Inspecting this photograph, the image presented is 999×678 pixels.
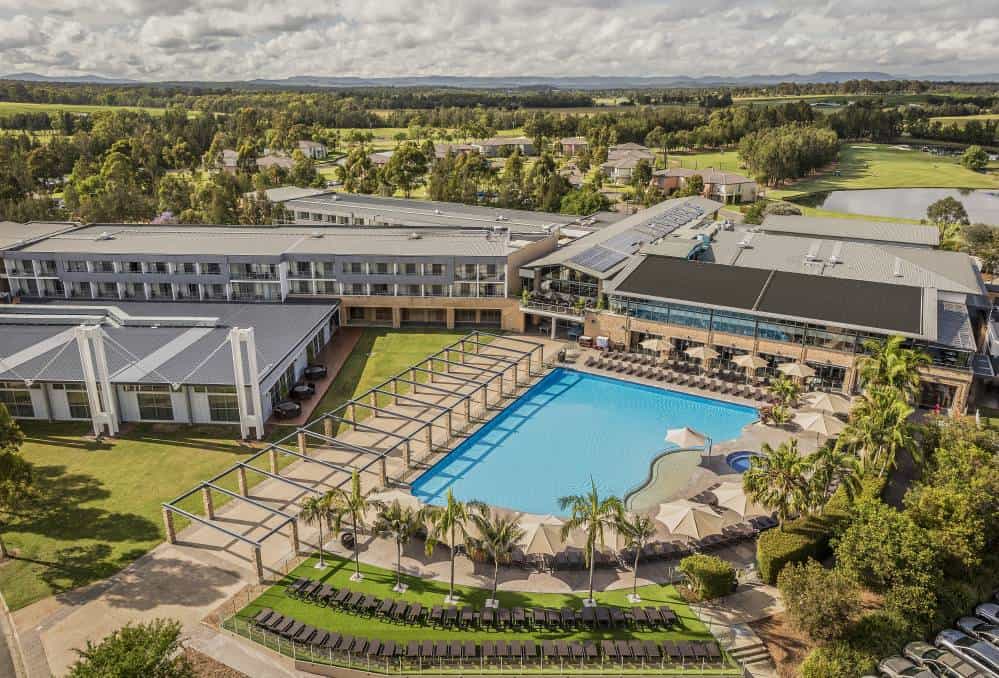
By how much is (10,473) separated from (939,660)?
39.4 m

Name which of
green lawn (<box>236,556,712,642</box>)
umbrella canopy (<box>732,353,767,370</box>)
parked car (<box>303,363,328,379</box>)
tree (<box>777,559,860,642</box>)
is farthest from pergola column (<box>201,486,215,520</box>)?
umbrella canopy (<box>732,353,767,370</box>)

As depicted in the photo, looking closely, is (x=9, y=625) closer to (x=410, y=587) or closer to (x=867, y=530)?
(x=410, y=587)

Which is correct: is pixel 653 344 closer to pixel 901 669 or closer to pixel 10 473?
pixel 901 669

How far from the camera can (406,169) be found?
118 metres

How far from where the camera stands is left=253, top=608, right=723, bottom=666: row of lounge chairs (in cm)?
2455

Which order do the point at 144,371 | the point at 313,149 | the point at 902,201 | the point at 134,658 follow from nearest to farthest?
1. the point at 134,658
2. the point at 144,371
3. the point at 902,201
4. the point at 313,149

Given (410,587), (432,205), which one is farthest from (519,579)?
(432,205)

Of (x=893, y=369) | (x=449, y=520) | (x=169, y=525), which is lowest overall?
(x=169, y=525)

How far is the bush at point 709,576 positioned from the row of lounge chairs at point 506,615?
183 cm

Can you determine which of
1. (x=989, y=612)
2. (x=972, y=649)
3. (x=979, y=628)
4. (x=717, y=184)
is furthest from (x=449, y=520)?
(x=717, y=184)

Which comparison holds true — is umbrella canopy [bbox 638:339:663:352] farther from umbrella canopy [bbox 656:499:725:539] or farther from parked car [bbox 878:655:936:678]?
parked car [bbox 878:655:936:678]

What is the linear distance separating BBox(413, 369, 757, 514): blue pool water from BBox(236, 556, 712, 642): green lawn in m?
7.26

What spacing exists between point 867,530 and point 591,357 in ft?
91.1

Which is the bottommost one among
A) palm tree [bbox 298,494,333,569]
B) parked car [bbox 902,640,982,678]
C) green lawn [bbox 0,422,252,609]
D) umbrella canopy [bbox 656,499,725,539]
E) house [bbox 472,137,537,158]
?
parked car [bbox 902,640,982,678]
